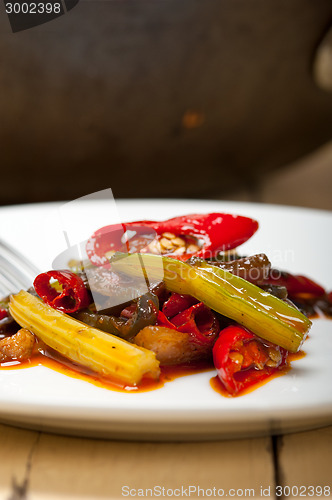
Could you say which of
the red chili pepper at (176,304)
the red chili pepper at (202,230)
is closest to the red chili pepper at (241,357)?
the red chili pepper at (176,304)

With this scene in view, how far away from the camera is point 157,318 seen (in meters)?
1.33

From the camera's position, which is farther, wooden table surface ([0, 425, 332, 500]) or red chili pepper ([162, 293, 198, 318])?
red chili pepper ([162, 293, 198, 318])

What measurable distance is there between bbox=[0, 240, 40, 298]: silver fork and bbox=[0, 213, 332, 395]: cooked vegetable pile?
8cm

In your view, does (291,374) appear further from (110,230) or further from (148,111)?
(148,111)

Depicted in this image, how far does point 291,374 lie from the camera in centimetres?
125

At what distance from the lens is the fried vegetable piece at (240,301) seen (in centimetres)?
128

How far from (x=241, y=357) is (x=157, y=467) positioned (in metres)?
0.31

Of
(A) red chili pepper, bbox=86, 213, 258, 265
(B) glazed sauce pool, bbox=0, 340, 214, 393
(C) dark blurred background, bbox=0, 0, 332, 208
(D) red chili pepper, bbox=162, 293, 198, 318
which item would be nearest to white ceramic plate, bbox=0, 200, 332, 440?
(B) glazed sauce pool, bbox=0, 340, 214, 393

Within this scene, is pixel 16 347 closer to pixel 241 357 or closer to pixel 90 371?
pixel 90 371

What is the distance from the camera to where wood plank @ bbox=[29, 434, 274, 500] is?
3.28 feet

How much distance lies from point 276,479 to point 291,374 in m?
0.26

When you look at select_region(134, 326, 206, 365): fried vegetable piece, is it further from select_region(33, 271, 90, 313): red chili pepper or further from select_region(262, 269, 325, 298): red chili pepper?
select_region(262, 269, 325, 298): red chili pepper

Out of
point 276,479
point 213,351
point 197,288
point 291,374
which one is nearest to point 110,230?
point 197,288

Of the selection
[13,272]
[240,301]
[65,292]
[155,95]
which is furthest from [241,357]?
[155,95]
